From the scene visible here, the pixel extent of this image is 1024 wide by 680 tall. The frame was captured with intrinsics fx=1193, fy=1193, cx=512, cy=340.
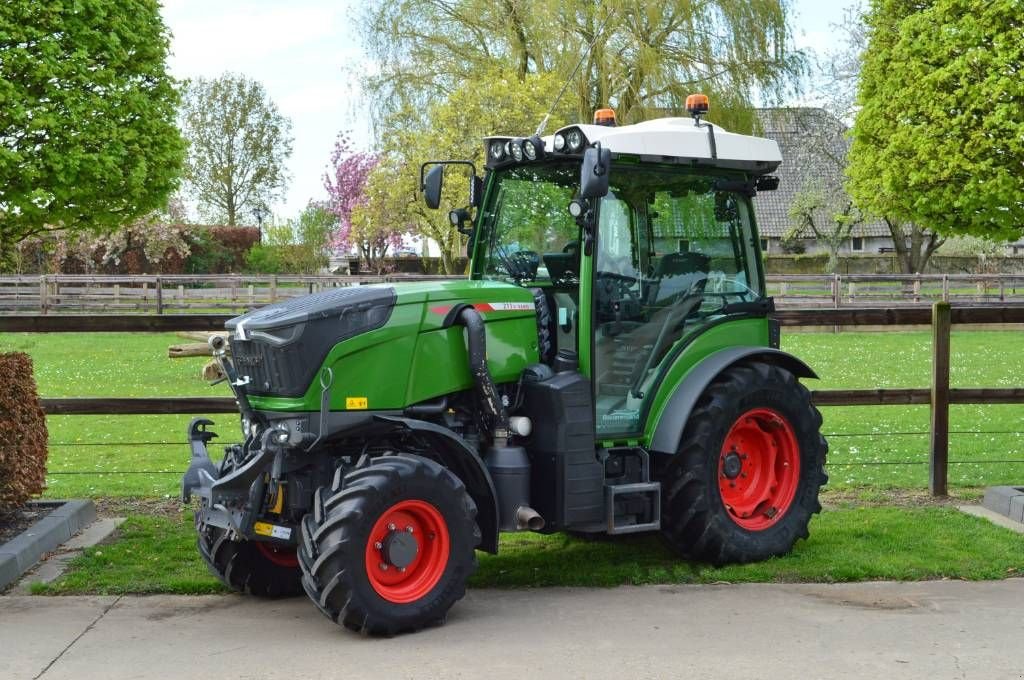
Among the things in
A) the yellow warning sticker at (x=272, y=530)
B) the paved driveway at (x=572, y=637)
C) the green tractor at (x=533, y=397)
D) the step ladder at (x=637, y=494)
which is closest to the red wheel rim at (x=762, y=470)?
the green tractor at (x=533, y=397)

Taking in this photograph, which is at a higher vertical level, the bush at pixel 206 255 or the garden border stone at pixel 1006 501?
the bush at pixel 206 255

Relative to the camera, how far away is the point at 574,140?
6.31 metres

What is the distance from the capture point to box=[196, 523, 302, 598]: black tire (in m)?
6.16

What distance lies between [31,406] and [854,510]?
550 cm

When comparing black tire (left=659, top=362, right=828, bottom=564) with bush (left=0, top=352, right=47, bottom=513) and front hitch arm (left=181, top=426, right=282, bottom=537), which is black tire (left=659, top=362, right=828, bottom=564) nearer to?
front hitch arm (left=181, top=426, right=282, bottom=537)

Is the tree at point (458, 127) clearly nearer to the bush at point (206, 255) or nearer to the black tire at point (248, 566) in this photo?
the black tire at point (248, 566)

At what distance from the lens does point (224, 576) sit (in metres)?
6.19

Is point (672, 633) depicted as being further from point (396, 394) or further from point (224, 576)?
point (224, 576)

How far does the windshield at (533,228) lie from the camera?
6.58 metres

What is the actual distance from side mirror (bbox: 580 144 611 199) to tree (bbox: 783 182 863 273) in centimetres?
3471

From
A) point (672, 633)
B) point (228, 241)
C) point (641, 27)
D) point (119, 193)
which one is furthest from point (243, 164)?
point (672, 633)

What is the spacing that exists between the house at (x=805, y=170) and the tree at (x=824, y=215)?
5 centimetres

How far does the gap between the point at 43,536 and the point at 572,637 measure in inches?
138

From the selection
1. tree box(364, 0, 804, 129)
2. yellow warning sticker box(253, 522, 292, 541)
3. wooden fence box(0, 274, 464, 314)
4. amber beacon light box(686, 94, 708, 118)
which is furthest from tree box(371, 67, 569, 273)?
yellow warning sticker box(253, 522, 292, 541)
